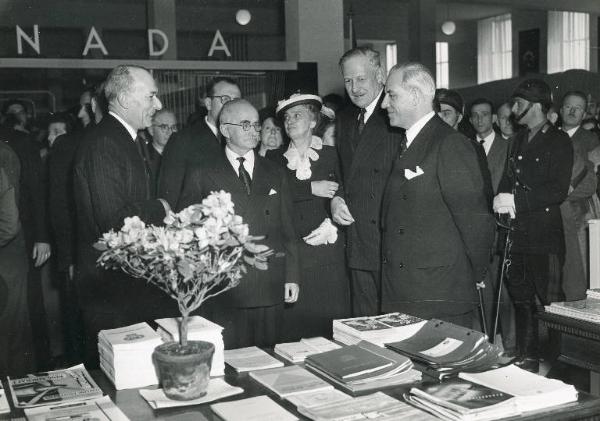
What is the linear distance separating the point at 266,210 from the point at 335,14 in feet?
16.3

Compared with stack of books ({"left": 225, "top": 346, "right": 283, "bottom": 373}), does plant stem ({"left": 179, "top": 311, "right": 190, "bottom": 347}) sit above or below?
above

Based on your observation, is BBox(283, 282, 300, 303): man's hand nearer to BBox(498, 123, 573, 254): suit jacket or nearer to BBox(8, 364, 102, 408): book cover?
BBox(8, 364, 102, 408): book cover

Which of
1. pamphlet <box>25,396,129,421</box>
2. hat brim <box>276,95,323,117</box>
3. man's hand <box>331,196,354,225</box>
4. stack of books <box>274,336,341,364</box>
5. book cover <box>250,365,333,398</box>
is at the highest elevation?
hat brim <box>276,95,323,117</box>

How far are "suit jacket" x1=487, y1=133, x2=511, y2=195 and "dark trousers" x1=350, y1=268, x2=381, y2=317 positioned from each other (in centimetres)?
168

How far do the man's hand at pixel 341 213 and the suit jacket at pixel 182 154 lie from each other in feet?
2.21

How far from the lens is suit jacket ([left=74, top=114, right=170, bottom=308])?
294 centimetres

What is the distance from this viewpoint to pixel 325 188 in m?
3.79

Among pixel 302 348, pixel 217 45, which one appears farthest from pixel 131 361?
pixel 217 45

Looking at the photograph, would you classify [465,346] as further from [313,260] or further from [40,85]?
[40,85]

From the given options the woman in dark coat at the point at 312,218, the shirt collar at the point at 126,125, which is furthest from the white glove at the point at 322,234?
the shirt collar at the point at 126,125

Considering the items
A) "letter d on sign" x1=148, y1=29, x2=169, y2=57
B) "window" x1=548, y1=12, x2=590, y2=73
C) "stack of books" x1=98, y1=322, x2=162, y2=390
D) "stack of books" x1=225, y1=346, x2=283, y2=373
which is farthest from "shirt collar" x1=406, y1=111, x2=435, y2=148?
"window" x1=548, y1=12, x2=590, y2=73

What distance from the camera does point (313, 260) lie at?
12.8ft

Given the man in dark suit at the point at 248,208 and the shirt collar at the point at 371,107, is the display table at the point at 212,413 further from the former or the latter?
the shirt collar at the point at 371,107

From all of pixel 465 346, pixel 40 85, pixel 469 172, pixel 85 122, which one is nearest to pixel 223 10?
pixel 40 85
